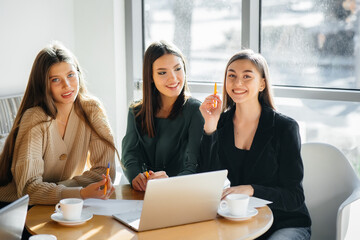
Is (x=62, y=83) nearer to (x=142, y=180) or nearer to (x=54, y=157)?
(x=54, y=157)

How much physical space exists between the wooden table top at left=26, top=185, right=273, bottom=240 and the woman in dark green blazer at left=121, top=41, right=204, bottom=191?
Answer: 0.62 meters

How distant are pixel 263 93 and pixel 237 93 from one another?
0.14 m

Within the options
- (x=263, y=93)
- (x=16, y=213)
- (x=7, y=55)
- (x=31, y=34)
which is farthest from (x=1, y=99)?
(x=16, y=213)

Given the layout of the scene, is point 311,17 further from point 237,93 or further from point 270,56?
point 237,93

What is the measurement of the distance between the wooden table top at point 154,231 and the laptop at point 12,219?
0.25m

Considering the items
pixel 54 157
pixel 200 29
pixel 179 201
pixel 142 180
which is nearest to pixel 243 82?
pixel 142 180

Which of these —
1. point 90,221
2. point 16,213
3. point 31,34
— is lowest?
point 90,221

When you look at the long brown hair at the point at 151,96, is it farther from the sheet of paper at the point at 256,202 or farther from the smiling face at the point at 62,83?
the sheet of paper at the point at 256,202

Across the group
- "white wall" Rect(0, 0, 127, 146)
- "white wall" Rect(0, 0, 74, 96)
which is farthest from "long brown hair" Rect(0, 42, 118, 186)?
"white wall" Rect(0, 0, 127, 146)

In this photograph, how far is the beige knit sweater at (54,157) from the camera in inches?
80.3

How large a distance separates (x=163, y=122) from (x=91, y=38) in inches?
53.5

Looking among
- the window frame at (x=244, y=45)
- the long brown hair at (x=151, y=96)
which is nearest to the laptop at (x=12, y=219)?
the long brown hair at (x=151, y=96)

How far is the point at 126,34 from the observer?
3562mm

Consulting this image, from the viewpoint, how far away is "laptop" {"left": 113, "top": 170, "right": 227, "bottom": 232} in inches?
63.8
